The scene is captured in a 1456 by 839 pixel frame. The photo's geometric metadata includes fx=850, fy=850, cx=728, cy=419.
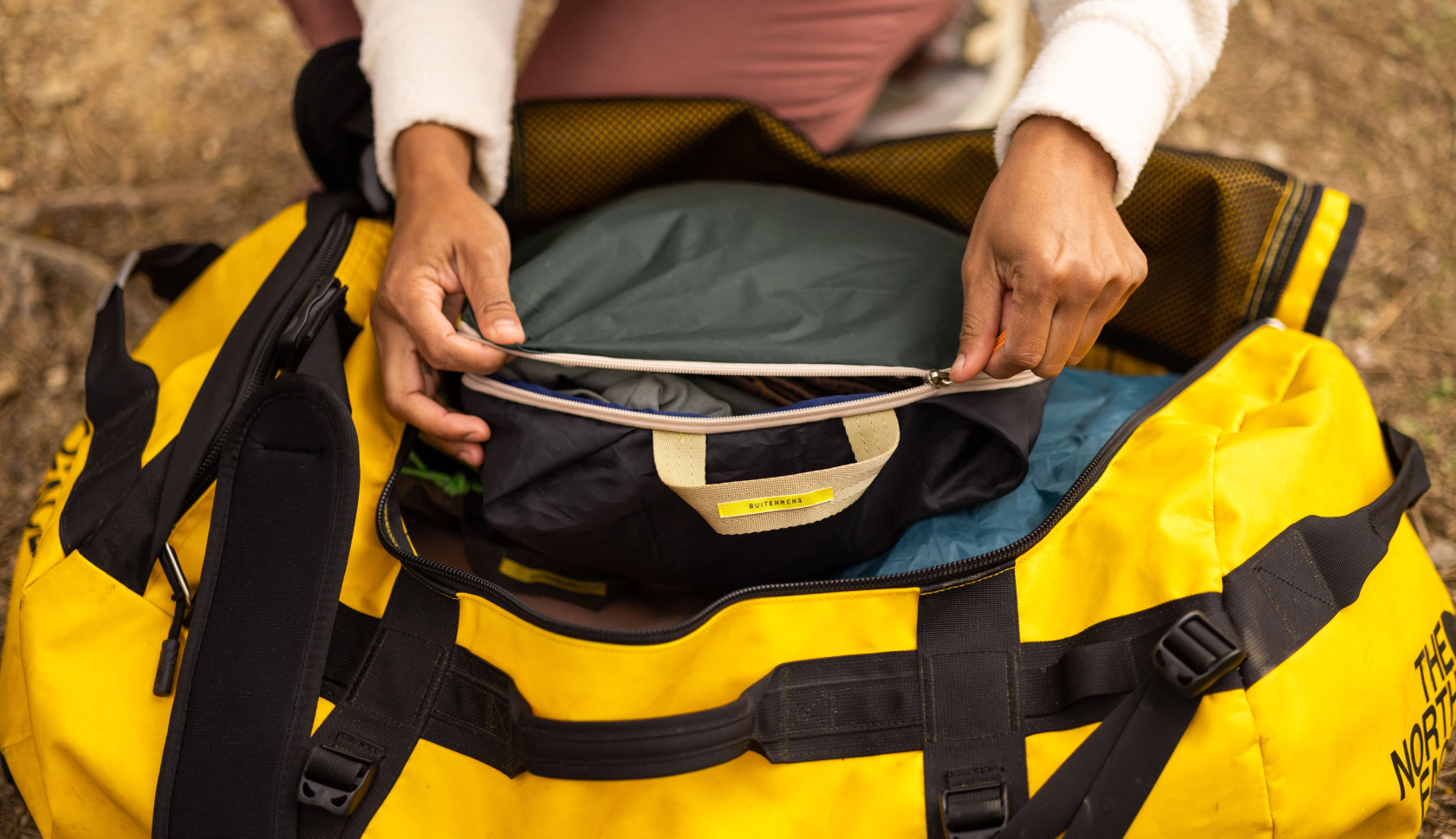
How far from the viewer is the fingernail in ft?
2.86

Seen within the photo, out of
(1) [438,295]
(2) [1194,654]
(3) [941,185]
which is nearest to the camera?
(2) [1194,654]

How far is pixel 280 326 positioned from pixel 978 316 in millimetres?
774

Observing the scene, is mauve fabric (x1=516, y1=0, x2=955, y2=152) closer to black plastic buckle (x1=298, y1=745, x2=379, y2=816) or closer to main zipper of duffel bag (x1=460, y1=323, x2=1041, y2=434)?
main zipper of duffel bag (x1=460, y1=323, x2=1041, y2=434)

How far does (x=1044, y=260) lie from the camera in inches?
32.0

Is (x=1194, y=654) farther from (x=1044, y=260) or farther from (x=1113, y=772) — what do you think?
(x=1044, y=260)

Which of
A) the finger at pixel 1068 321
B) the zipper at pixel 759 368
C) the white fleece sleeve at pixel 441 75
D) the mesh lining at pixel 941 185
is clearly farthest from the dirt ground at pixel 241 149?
the zipper at pixel 759 368

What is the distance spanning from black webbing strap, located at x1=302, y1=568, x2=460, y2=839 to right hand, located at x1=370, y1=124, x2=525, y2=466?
172 mm

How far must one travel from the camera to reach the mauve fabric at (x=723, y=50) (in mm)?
1250

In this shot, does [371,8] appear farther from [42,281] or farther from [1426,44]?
[1426,44]

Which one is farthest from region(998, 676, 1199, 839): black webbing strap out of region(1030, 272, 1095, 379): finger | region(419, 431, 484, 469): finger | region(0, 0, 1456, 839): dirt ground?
region(0, 0, 1456, 839): dirt ground

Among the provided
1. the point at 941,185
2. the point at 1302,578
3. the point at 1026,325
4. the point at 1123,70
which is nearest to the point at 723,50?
the point at 941,185

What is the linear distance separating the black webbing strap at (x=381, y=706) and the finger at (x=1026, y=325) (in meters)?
0.62

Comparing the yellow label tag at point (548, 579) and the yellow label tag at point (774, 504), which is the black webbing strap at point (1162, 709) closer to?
the yellow label tag at point (774, 504)

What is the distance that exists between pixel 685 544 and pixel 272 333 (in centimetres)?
53
